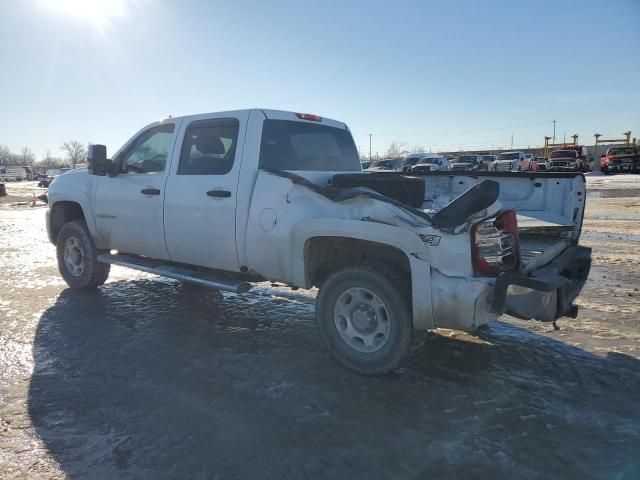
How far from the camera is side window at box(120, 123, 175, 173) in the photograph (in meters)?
5.11

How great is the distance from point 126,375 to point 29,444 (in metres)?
0.92

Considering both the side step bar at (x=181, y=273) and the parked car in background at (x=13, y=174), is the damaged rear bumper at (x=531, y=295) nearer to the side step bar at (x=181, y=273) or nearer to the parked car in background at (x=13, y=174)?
the side step bar at (x=181, y=273)

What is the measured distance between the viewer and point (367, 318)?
3637 millimetres

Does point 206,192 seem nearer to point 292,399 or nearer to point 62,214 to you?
point 292,399

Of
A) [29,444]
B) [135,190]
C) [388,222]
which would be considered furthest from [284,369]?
[135,190]

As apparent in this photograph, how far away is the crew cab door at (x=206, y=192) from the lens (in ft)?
14.2

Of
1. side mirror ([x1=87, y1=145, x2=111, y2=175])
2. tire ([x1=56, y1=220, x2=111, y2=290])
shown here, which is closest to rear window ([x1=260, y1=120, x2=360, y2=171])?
side mirror ([x1=87, y1=145, x2=111, y2=175])

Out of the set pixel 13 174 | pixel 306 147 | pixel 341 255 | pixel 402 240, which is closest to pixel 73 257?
pixel 306 147

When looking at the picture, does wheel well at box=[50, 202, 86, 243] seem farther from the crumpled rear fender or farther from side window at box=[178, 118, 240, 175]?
the crumpled rear fender

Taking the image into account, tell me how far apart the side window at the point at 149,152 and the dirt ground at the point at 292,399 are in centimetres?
163

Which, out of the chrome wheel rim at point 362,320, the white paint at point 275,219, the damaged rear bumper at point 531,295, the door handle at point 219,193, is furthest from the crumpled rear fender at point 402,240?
the door handle at point 219,193

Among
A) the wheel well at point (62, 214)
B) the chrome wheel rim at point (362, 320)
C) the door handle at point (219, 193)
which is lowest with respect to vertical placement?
the chrome wheel rim at point (362, 320)

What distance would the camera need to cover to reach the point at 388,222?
335 centimetres

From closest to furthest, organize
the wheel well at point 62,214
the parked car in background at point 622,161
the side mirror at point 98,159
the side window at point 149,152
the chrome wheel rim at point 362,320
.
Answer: the chrome wheel rim at point 362,320
the side window at point 149,152
the side mirror at point 98,159
the wheel well at point 62,214
the parked car in background at point 622,161
